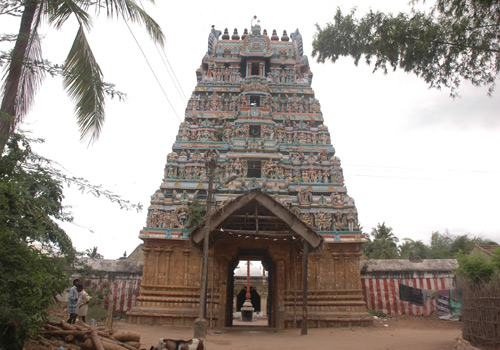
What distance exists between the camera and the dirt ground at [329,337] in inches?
409

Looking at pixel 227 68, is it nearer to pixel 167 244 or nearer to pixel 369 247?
pixel 167 244

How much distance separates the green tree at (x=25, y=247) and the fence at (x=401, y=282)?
15.2 meters

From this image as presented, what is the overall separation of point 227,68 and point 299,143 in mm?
7039

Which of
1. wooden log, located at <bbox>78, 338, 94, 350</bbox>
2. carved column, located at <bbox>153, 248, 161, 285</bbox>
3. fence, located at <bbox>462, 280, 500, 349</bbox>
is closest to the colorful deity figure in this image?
carved column, located at <bbox>153, 248, 161, 285</bbox>

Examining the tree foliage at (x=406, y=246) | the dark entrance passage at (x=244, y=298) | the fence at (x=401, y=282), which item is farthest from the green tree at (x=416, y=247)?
the fence at (x=401, y=282)

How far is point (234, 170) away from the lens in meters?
18.3

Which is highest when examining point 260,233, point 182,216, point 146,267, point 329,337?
point 182,216

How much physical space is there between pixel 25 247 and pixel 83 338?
2.58 meters

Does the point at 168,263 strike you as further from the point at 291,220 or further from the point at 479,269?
the point at 479,269

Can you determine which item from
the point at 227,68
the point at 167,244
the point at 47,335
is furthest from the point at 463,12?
the point at 227,68

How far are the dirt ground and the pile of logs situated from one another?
1.68 m

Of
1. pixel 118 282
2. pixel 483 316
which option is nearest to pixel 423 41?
pixel 483 316

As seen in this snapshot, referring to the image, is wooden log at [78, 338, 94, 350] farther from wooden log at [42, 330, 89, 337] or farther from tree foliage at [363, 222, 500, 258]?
tree foliage at [363, 222, 500, 258]

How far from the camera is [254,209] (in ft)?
47.2
